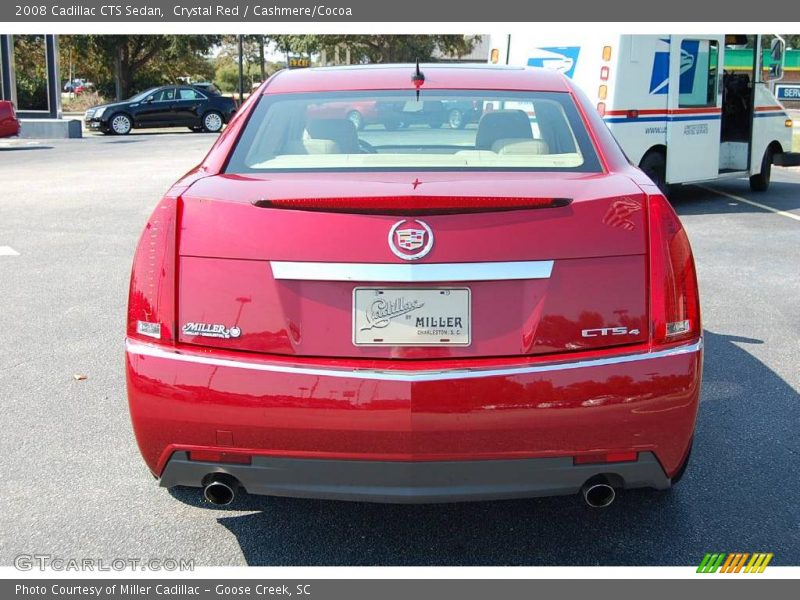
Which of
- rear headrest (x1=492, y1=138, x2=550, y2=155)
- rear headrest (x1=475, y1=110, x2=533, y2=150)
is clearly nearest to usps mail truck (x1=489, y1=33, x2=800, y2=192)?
rear headrest (x1=475, y1=110, x2=533, y2=150)

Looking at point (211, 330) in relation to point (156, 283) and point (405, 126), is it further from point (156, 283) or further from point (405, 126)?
point (405, 126)

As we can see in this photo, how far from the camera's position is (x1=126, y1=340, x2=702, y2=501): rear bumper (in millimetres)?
2869

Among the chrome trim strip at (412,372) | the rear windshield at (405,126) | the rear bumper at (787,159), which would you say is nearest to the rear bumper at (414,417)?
the chrome trim strip at (412,372)

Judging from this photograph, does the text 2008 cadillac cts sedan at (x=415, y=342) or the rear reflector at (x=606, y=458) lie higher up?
the text 2008 cadillac cts sedan at (x=415, y=342)

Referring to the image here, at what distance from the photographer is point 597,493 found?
3059 mm

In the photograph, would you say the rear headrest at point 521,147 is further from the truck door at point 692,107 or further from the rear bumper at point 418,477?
the truck door at point 692,107

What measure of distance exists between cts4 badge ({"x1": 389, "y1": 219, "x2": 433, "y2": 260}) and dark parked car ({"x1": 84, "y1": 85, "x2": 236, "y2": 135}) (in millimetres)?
30248

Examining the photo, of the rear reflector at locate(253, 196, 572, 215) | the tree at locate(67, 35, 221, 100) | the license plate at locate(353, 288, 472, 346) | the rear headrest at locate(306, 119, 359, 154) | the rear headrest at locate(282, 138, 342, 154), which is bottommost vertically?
the license plate at locate(353, 288, 472, 346)

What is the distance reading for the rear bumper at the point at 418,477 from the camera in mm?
2912

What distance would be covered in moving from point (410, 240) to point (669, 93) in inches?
422

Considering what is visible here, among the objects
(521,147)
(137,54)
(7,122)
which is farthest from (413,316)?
(137,54)

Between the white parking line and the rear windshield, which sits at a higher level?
the rear windshield

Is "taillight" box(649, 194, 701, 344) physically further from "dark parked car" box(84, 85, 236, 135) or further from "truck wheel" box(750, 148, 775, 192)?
"dark parked car" box(84, 85, 236, 135)

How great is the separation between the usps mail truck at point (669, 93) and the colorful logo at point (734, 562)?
28.5 ft
